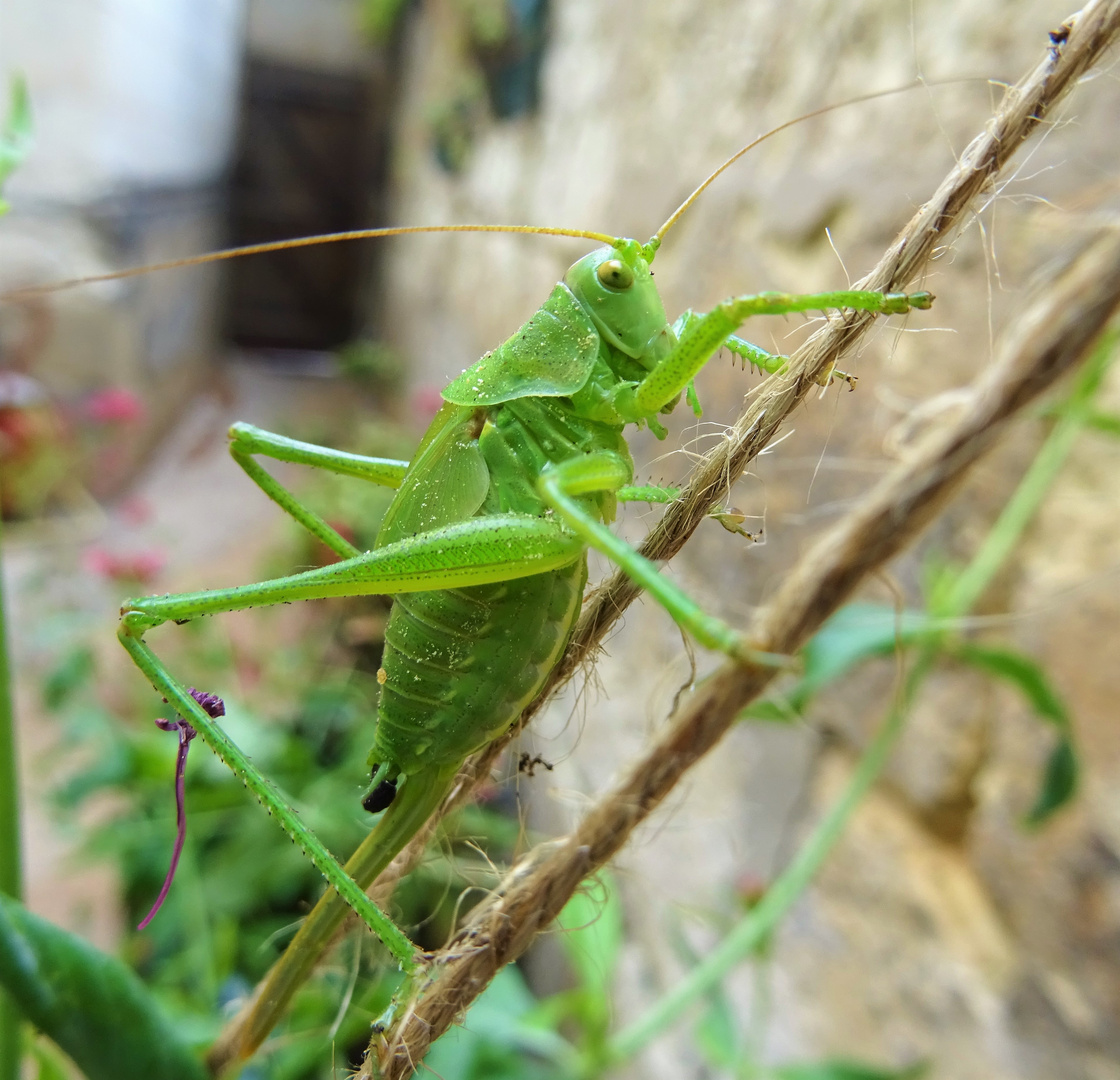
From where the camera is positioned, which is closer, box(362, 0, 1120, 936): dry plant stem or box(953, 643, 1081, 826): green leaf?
box(362, 0, 1120, 936): dry plant stem

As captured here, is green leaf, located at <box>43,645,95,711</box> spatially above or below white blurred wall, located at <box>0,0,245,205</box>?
below

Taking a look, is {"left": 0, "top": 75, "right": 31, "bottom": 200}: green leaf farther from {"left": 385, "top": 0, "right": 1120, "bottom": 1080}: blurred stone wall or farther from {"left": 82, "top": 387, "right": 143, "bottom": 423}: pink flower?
{"left": 82, "top": 387, "right": 143, "bottom": 423}: pink flower

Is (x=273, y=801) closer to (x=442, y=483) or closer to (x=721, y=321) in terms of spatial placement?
(x=442, y=483)

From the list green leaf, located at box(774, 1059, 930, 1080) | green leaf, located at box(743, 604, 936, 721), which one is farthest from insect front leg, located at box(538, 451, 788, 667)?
green leaf, located at box(774, 1059, 930, 1080)

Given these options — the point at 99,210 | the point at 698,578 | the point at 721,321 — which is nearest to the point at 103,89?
the point at 99,210

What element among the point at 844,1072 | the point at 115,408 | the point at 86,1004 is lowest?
the point at 115,408

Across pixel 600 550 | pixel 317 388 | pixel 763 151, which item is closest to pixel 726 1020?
pixel 600 550
